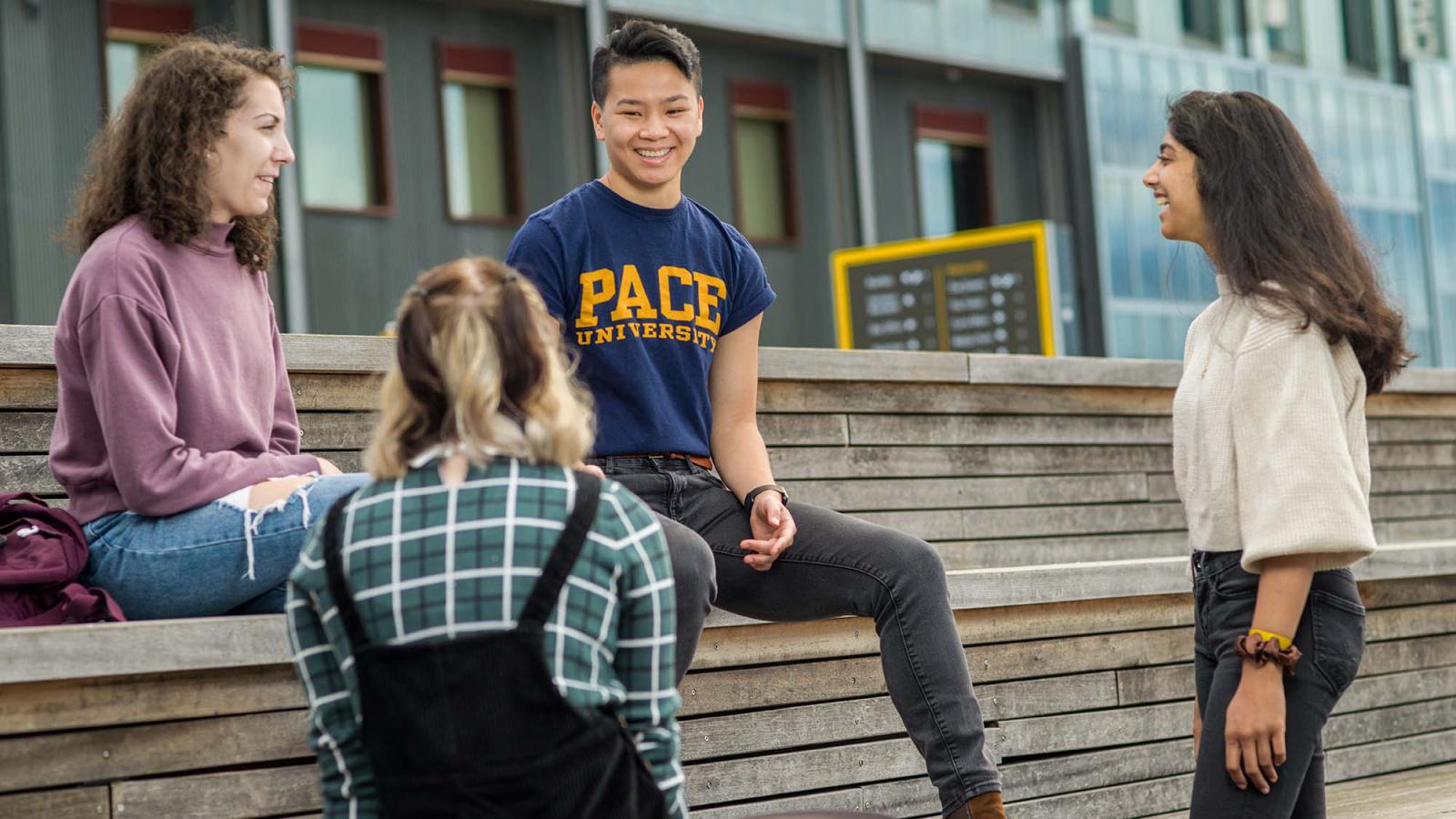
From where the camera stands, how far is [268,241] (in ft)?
13.0

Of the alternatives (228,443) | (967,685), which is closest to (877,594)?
(967,685)

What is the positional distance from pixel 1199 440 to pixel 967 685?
0.84 m

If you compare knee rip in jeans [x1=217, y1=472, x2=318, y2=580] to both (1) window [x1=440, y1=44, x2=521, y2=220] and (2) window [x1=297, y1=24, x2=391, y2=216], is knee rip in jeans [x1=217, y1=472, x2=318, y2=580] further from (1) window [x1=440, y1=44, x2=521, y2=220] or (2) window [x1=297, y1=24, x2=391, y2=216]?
(1) window [x1=440, y1=44, x2=521, y2=220]

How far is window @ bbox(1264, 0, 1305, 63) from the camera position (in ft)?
74.9

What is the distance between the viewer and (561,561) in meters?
2.38

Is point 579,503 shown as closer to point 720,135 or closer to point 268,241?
point 268,241

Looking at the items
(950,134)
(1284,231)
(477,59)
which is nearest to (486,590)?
(1284,231)

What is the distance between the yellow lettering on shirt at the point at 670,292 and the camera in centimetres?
400

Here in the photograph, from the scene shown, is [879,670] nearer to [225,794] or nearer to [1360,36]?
[225,794]

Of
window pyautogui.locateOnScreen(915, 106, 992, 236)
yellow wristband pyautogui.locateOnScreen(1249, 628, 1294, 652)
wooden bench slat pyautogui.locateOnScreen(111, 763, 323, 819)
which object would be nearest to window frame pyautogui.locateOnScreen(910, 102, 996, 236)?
window pyautogui.locateOnScreen(915, 106, 992, 236)

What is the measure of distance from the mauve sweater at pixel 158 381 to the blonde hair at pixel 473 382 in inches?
46.6

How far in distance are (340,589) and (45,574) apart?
1.31 meters

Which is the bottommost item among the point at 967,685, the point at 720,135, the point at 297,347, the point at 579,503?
the point at 967,685

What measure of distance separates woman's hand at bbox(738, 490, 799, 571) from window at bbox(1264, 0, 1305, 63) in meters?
20.5
